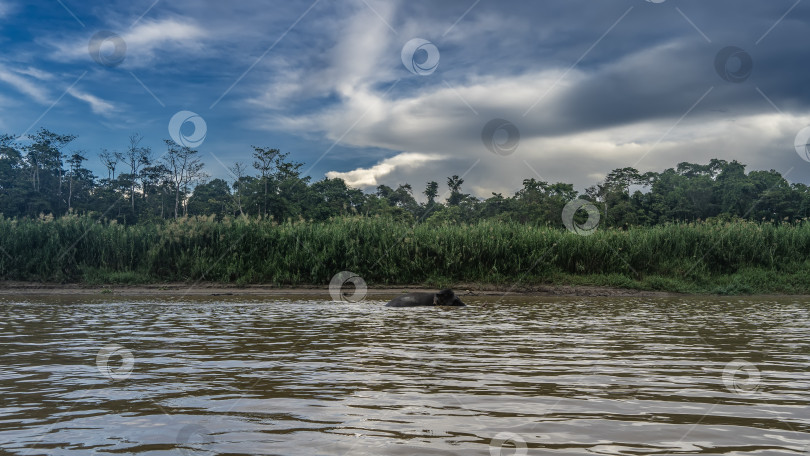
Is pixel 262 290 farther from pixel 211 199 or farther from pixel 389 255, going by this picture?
pixel 211 199

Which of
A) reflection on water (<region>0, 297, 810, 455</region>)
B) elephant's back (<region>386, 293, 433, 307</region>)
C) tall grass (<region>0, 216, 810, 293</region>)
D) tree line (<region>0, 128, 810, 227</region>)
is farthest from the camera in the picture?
tree line (<region>0, 128, 810, 227</region>)

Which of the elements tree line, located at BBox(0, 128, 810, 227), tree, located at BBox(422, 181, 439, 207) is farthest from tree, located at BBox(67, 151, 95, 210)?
tree, located at BBox(422, 181, 439, 207)

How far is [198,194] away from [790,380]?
70.3 meters

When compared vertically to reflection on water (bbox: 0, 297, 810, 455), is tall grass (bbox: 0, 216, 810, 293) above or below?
above

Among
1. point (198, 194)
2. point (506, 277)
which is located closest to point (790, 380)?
point (506, 277)

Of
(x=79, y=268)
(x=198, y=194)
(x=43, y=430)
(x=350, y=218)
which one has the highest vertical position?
(x=198, y=194)

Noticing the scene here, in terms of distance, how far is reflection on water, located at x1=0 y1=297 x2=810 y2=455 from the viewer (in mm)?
3682

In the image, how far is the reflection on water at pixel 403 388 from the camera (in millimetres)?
3682

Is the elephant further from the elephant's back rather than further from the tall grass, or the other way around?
the tall grass

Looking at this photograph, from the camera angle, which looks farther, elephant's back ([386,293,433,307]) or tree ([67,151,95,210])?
tree ([67,151,95,210])

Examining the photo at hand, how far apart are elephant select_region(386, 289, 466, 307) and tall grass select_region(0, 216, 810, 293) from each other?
19.2 feet

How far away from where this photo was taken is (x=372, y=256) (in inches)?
867

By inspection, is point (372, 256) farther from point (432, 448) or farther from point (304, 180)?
point (304, 180)

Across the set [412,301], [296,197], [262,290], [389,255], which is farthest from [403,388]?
[296,197]
